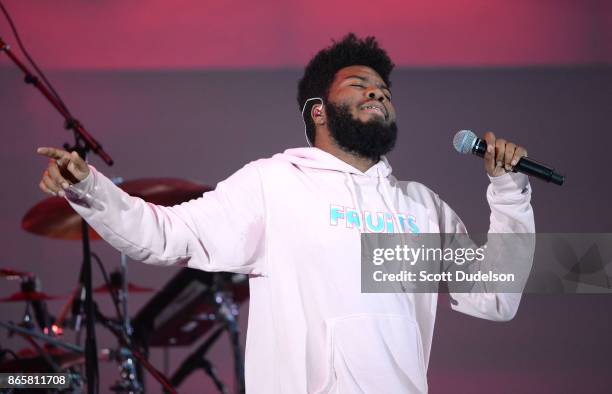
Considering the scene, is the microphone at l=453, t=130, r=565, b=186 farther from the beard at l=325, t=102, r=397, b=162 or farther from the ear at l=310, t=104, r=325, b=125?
the ear at l=310, t=104, r=325, b=125

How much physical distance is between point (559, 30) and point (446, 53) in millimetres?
579

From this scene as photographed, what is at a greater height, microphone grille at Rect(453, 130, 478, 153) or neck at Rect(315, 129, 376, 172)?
neck at Rect(315, 129, 376, 172)

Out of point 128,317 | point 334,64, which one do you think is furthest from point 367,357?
point 128,317

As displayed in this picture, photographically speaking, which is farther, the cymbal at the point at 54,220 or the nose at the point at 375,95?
the cymbal at the point at 54,220

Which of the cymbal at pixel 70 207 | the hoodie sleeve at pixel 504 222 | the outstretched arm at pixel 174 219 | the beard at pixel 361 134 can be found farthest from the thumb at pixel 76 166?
the cymbal at pixel 70 207

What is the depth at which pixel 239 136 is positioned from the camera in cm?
411

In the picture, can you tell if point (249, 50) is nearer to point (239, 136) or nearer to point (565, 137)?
point (239, 136)

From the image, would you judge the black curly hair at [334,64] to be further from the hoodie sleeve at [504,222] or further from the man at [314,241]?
the hoodie sleeve at [504,222]

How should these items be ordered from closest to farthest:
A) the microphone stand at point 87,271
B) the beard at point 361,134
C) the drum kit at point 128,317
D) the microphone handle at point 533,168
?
the microphone handle at point 533,168 < the beard at point 361,134 < the microphone stand at point 87,271 < the drum kit at point 128,317

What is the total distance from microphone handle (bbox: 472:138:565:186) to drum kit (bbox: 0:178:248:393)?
53.5 inches

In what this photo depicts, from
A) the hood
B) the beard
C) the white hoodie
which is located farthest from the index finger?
the beard

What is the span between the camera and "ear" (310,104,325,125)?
2.31 m

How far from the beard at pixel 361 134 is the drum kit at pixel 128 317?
39.6 inches

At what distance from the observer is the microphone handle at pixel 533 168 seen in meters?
1.85
